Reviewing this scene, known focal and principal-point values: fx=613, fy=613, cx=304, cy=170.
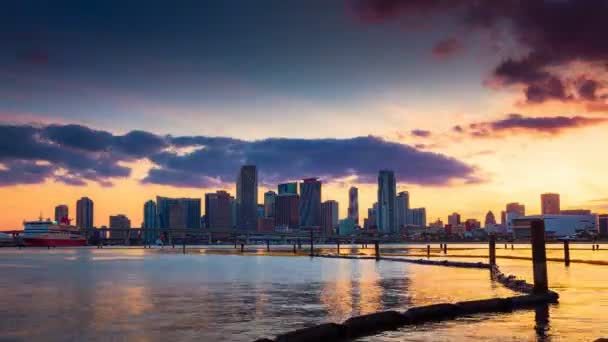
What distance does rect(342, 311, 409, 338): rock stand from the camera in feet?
74.4

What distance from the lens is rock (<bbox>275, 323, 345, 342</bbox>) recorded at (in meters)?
19.7

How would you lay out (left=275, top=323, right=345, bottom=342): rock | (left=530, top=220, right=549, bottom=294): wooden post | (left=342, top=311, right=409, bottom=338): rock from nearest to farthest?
1. (left=275, top=323, right=345, bottom=342): rock
2. (left=342, top=311, right=409, bottom=338): rock
3. (left=530, top=220, right=549, bottom=294): wooden post

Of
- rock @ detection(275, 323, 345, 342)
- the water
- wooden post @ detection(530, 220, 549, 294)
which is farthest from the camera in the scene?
wooden post @ detection(530, 220, 549, 294)

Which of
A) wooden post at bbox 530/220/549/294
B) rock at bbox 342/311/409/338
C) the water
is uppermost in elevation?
wooden post at bbox 530/220/549/294

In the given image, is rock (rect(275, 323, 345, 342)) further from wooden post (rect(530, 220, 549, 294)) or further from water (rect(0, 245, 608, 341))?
wooden post (rect(530, 220, 549, 294))

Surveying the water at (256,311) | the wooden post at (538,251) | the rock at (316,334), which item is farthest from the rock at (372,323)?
the wooden post at (538,251)

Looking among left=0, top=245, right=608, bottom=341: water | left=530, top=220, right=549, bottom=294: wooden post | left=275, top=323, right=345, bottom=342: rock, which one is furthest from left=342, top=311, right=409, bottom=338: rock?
left=530, top=220, right=549, bottom=294: wooden post

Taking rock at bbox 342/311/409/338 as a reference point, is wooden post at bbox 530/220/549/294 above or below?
above

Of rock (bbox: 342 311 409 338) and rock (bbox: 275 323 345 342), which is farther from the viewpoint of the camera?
rock (bbox: 342 311 409 338)

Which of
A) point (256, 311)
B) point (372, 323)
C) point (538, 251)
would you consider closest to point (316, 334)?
point (372, 323)

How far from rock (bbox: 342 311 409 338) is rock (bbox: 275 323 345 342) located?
575 mm

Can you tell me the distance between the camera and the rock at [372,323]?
22688 millimetres

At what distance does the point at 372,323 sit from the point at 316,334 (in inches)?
142

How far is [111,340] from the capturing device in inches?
947
